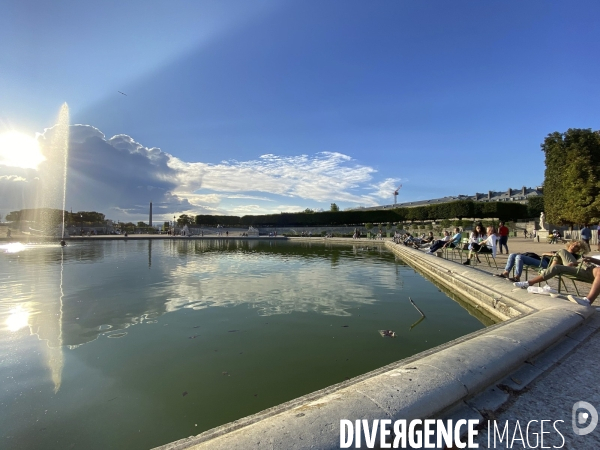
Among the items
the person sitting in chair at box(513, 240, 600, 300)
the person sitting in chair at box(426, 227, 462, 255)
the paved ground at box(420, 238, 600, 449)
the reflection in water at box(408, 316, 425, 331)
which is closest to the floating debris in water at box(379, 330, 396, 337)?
the reflection in water at box(408, 316, 425, 331)

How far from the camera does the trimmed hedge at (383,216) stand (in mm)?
50906

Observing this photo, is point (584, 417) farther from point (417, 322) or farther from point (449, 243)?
point (449, 243)

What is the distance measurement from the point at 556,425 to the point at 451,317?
3594 mm

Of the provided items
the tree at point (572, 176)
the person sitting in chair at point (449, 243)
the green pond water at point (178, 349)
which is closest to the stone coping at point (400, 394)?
the green pond water at point (178, 349)

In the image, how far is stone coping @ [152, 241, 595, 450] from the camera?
153cm

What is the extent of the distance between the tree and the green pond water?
22085 mm

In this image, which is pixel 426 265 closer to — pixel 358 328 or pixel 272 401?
pixel 358 328

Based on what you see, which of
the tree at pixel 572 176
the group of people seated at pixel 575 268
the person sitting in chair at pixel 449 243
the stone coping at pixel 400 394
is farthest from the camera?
the tree at pixel 572 176

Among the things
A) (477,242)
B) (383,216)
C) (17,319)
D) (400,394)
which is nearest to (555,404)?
(400,394)

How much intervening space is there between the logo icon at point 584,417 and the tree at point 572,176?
25361mm

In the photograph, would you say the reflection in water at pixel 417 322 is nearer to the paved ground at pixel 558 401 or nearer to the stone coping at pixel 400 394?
the stone coping at pixel 400 394

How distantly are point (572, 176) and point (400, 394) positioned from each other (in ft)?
94.6

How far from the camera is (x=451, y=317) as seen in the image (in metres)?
5.34

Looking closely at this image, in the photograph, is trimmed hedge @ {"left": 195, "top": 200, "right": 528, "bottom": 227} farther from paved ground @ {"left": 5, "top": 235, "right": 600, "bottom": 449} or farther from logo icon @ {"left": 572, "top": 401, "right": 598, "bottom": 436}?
logo icon @ {"left": 572, "top": 401, "right": 598, "bottom": 436}
